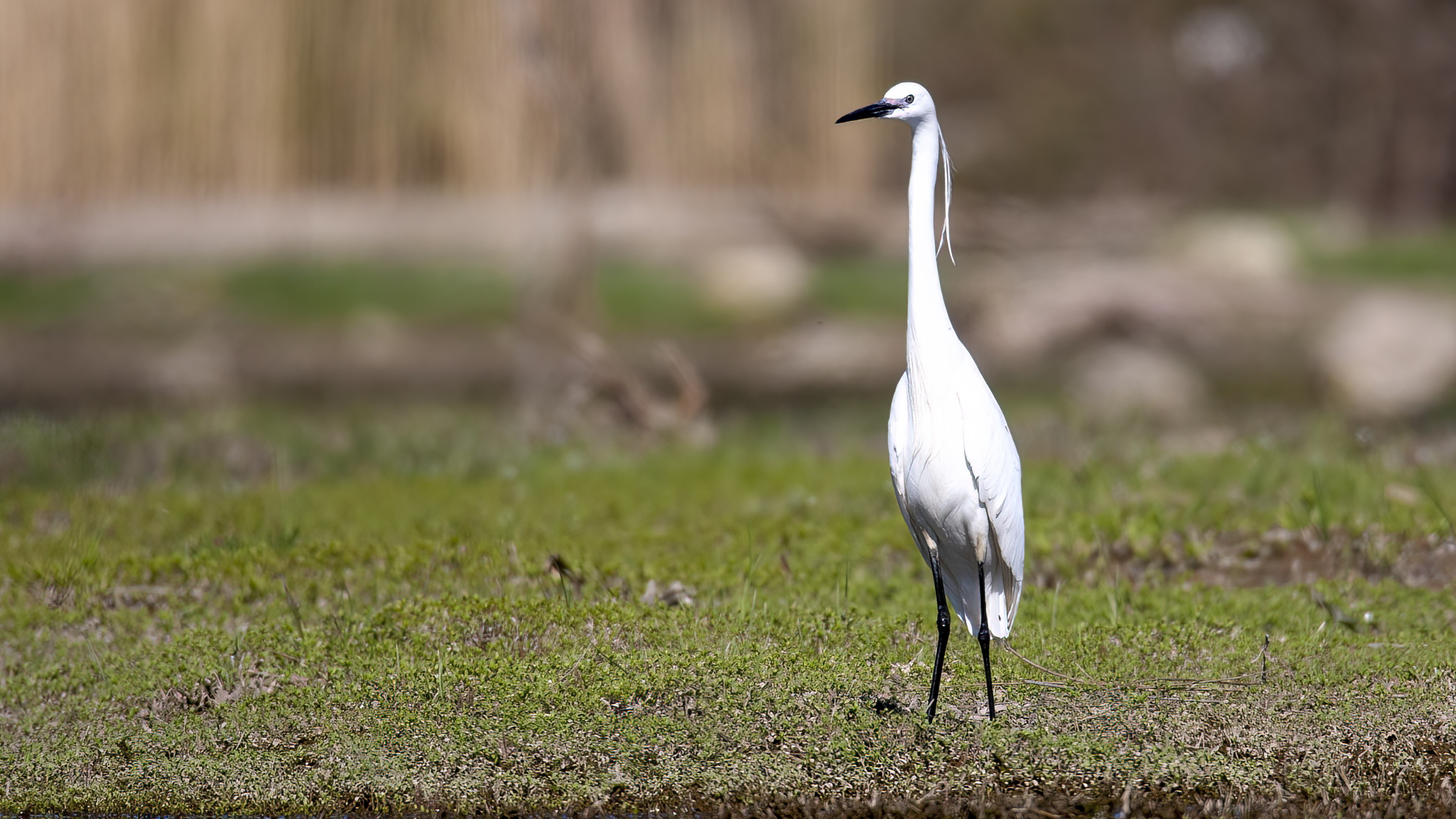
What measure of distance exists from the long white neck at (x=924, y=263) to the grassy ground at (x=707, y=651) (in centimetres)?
88

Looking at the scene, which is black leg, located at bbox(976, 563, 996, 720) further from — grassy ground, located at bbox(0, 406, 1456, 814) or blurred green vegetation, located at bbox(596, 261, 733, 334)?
blurred green vegetation, located at bbox(596, 261, 733, 334)

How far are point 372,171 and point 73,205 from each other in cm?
224

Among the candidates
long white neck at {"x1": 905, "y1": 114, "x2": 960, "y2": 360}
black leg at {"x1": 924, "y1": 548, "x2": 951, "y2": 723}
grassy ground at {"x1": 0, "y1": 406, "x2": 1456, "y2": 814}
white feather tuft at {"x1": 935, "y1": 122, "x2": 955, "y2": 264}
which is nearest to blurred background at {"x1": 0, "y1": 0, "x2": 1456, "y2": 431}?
grassy ground at {"x1": 0, "y1": 406, "x2": 1456, "y2": 814}

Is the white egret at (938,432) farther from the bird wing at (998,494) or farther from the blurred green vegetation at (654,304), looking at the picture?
the blurred green vegetation at (654,304)

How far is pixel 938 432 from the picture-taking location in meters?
3.07

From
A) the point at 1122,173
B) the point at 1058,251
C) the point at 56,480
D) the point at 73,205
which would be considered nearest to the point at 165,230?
the point at 73,205

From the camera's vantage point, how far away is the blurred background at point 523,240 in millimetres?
9219

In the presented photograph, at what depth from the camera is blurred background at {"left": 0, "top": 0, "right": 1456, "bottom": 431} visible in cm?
922

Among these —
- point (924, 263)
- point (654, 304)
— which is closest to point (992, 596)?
point (924, 263)

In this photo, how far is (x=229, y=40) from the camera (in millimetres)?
9570

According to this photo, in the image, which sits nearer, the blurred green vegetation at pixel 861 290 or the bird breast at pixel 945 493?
the bird breast at pixel 945 493

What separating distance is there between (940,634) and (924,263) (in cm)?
91

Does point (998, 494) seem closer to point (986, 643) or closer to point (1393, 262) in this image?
point (986, 643)

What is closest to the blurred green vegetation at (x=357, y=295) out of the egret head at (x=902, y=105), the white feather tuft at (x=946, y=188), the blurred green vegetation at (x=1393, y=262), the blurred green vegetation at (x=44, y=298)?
the blurred green vegetation at (x=44, y=298)
